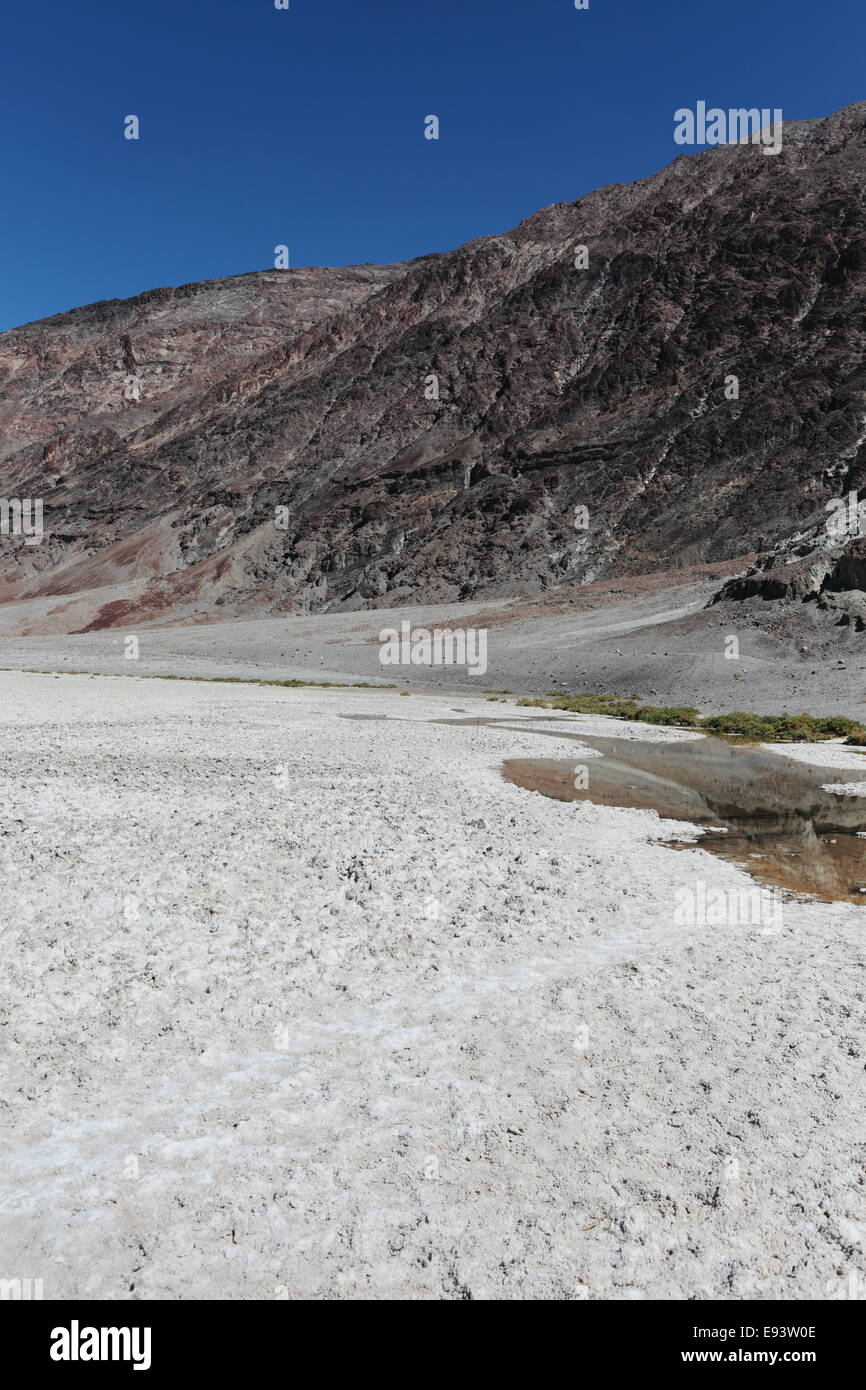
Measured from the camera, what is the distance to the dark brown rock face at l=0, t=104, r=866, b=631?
83.5 metres

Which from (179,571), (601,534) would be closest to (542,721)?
(601,534)

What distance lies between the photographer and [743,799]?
17.9 m

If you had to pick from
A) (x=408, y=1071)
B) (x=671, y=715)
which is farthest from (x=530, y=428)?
(x=408, y=1071)

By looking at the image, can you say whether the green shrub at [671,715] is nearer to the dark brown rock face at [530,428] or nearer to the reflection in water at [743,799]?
the reflection in water at [743,799]

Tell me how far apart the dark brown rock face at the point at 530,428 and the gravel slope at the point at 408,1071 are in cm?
6808

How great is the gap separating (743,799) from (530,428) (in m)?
88.3

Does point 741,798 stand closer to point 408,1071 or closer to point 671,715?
point 408,1071

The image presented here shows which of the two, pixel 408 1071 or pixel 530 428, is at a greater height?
pixel 530 428

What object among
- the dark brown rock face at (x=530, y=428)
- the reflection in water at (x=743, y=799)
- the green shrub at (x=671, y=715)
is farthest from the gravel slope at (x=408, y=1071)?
the dark brown rock face at (x=530, y=428)

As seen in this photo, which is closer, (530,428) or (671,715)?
(671,715)

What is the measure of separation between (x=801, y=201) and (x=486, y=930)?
121m

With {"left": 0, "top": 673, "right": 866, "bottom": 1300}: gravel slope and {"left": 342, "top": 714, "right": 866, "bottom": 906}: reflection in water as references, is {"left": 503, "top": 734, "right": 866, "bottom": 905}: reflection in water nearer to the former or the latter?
{"left": 342, "top": 714, "right": 866, "bottom": 906}: reflection in water

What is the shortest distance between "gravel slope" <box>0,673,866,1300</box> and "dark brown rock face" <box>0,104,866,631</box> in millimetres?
68084
